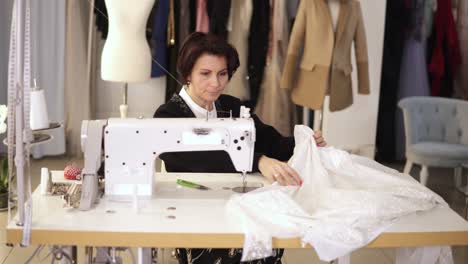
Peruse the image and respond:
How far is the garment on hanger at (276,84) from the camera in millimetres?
4789

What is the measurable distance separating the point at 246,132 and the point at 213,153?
357 millimetres

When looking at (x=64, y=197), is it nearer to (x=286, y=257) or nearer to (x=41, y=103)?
(x=41, y=103)

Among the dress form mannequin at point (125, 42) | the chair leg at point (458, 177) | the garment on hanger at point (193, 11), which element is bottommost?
the chair leg at point (458, 177)

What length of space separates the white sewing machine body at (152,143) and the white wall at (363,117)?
272 centimetres

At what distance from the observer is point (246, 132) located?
210cm

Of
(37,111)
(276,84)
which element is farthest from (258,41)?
(37,111)

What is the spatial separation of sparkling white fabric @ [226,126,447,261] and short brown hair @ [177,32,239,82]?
0.49 metres

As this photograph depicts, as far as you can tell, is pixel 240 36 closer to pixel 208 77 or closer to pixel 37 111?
pixel 208 77

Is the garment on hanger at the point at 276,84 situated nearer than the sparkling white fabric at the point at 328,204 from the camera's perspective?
No

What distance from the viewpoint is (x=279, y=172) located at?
220 cm

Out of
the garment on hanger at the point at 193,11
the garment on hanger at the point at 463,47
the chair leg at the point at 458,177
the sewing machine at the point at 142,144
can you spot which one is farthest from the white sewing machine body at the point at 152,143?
the garment on hanger at the point at 463,47

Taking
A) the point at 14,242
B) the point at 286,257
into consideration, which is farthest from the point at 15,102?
the point at 286,257

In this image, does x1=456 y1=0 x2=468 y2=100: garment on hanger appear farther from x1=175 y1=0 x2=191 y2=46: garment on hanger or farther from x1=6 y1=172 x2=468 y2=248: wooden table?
x1=6 y1=172 x2=468 y2=248: wooden table

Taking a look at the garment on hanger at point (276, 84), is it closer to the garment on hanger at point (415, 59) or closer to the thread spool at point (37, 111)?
the garment on hanger at point (415, 59)
